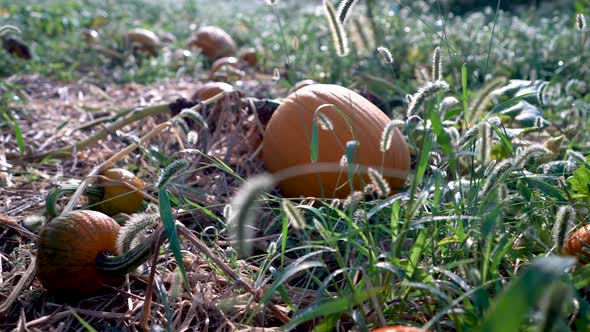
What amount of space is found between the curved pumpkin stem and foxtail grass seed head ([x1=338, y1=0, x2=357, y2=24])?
821 mm

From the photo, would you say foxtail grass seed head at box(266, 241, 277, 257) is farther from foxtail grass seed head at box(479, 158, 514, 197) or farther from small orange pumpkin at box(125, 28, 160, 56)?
small orange pumpkin at box(125, 28, 160, 56)

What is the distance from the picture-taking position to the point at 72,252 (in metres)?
1.79

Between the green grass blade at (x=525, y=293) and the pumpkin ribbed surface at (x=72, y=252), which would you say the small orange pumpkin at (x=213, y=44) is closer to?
the pumpkin ribbed surface at (x=72, y=252)

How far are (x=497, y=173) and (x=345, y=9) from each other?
66cm

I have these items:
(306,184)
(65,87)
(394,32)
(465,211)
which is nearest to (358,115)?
(306,184)

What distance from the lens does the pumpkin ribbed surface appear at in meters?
1.78

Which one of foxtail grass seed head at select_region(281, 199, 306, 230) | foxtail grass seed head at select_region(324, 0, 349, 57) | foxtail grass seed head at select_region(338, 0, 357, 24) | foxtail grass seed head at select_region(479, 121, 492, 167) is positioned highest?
foxtail grass seed head at select_region(338, 0, 357, 24)

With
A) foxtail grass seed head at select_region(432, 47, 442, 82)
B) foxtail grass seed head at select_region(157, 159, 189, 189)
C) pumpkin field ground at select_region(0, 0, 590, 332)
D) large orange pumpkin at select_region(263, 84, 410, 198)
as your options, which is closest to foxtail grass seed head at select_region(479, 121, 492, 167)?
pumpkin field ground at select_region(0, 0, 590, 332)

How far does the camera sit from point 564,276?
4.58 feet

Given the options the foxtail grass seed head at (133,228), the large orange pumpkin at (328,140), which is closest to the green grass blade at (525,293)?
the foxtail grass seed head at (133,228)

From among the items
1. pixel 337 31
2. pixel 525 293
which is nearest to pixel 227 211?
pixel 337 31

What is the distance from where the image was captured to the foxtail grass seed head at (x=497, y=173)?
1519 mm

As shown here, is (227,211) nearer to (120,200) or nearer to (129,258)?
(129,258)

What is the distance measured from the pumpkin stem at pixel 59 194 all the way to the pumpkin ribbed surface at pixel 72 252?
0.23 metres
